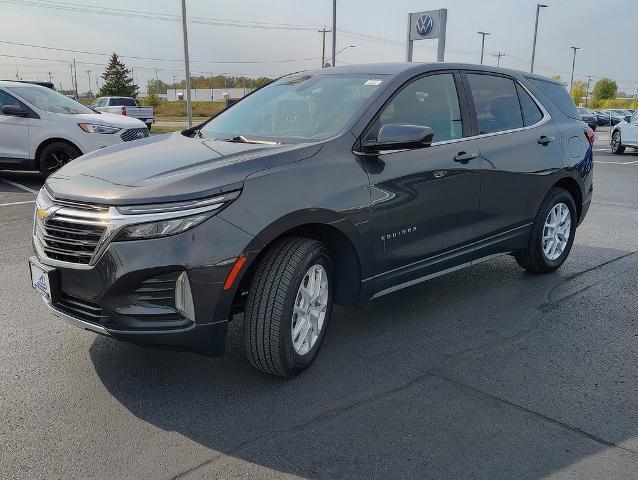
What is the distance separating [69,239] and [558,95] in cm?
458

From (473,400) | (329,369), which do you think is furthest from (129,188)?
(473,400)

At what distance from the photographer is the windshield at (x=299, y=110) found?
12.7 ft

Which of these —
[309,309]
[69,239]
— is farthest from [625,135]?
[69,239]

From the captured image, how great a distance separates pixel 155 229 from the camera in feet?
9.45

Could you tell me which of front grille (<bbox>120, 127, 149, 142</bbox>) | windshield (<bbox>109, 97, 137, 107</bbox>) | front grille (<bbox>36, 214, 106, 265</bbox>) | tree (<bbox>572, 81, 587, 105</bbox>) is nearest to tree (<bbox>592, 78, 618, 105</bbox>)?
tree (<bbox>572, 81, 587, 105</bbox>)

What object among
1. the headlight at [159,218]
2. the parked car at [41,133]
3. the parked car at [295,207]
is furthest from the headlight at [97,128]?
the headlight at [159,218]

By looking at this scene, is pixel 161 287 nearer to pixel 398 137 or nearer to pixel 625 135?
pixel 398 137

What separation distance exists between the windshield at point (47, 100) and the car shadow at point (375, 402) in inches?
306

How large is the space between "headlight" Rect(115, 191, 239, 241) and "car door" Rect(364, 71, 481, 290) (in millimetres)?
1190

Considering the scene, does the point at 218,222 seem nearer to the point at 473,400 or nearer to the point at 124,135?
the point at 473,400

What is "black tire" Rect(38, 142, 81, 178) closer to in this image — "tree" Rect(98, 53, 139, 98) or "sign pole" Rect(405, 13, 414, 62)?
"sign pole" Rect(405, 13, 414, 62)

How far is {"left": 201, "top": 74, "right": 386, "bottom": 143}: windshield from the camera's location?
387cm

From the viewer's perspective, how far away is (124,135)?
10.5 metres

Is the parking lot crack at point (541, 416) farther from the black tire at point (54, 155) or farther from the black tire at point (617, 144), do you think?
the black tire at point (617, 144)
